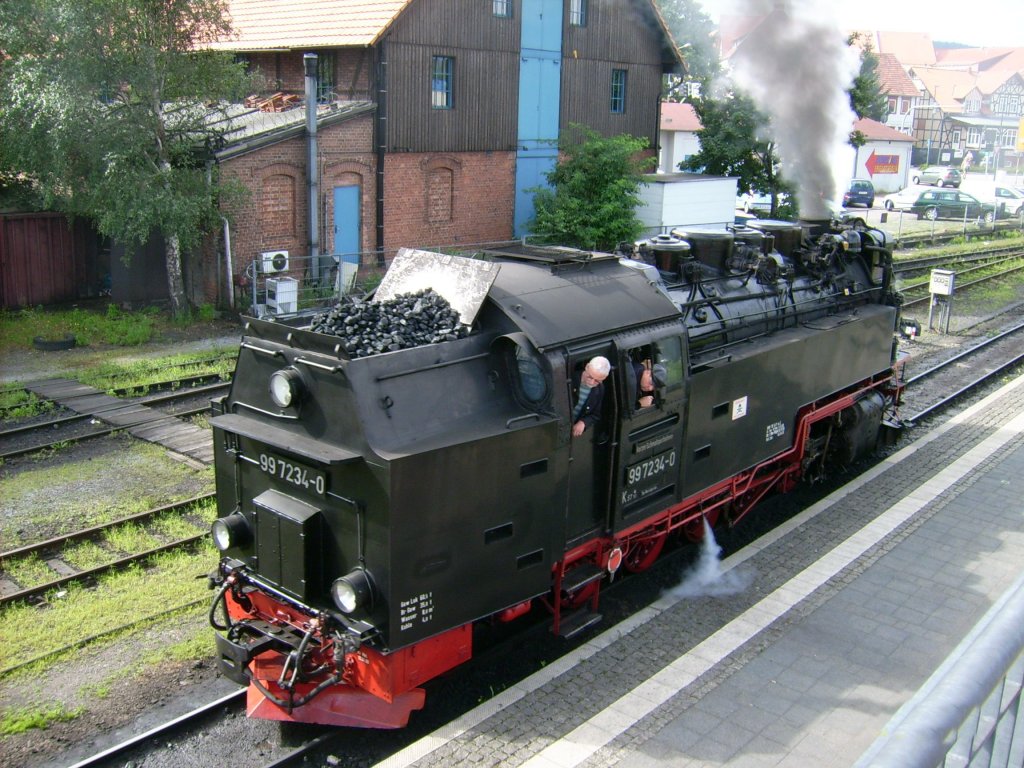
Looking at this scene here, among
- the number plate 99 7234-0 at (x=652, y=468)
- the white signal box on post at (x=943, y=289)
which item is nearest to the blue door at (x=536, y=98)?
the white signal box on post at (x=943, y=289)

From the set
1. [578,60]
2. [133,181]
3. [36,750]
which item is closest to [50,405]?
[133,181]

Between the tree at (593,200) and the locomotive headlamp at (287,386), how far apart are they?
18443 mm

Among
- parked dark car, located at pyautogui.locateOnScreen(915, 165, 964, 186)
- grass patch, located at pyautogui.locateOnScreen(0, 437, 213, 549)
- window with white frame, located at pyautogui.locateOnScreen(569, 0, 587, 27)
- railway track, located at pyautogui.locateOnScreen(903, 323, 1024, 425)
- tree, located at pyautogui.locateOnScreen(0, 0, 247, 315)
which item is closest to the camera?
grass patch, located at pyautogui.locateOnScreen(0, 437, 213, 549)

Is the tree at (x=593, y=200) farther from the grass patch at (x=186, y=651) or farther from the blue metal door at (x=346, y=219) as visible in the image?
the grass patch at (x=186, y=651)

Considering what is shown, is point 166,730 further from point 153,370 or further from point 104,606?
point 153,370

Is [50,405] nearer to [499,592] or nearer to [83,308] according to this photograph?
[83,308]

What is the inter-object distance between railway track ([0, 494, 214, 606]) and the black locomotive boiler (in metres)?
1.37

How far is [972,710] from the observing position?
1.63m

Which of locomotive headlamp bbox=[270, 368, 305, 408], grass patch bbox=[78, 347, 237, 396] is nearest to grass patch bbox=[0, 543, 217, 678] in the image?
locomotive headlamp bbox=[270, 368, 305, 408]

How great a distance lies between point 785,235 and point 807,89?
393 cm

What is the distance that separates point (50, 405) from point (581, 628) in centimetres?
973

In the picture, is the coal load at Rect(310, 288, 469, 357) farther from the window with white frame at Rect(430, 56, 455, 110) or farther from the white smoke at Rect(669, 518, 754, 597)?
the window with white frame at Rect(430, 56, 455, 110)

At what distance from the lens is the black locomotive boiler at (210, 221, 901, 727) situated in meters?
6.10

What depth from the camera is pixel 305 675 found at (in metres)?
6.38
